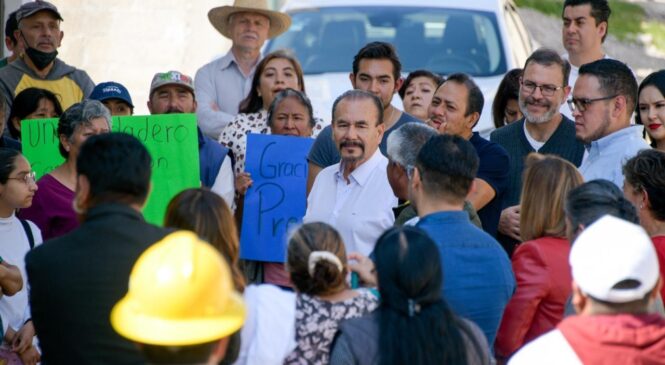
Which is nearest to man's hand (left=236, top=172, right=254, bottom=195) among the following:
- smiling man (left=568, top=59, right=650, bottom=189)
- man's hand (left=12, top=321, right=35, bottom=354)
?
man's hand (left=12, top=321, right=35, bottom=354)

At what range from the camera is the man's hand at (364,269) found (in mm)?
5199

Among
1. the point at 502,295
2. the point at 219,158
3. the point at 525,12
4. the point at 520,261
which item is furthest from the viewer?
the point at 525,12

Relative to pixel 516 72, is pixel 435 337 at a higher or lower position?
lower

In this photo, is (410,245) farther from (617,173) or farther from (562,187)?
(617,173)

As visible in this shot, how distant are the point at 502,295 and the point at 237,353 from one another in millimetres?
1295

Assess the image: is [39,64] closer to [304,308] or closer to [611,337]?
[304,308]

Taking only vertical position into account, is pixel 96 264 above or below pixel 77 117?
below

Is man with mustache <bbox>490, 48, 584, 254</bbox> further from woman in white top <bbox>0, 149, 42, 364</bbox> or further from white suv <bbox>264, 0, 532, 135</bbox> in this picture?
woman in white top <bbox>0, 149, 42, 364</bbox>

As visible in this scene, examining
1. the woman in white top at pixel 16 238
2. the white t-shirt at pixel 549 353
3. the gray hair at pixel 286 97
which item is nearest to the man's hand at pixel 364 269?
the white t-shirt at pixel 549 353

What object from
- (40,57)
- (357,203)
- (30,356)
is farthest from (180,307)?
(40,57)

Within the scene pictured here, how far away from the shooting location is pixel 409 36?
10797 mm

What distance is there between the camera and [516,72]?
8.98 meters

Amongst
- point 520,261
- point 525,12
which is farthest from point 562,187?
point 525,12

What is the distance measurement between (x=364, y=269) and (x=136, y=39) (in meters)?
10.9
